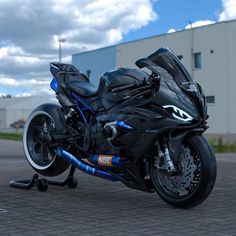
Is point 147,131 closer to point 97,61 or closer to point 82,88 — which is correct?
point 82,88

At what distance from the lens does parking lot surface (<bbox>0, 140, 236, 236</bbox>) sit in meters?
5.40

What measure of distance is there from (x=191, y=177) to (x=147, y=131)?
760mm

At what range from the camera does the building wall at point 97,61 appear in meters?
53.2

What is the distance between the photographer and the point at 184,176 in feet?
20.5

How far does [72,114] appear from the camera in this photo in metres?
7.72

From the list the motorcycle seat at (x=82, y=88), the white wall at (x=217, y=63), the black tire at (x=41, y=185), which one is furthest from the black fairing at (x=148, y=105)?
the white wall at (x=217, y=63)

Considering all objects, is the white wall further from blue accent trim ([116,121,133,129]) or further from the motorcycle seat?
blue accent trim ([116,121,133,129])

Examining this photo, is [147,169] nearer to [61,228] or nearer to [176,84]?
[176,84]

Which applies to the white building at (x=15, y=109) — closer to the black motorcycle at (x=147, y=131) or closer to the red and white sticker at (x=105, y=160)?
the black motorcycle at (x=147, y=131)

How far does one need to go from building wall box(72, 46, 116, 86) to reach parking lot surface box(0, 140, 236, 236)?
4488cm

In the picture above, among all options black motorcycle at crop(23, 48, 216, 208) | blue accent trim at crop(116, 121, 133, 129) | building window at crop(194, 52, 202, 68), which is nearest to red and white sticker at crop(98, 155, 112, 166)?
black motorcycle at crop(23, 48, 216, 208)

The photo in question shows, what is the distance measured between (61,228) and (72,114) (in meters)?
2.54

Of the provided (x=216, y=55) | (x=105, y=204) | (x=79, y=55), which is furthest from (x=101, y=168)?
(x=79, y=55)

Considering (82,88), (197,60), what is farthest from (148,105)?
(197,60)
